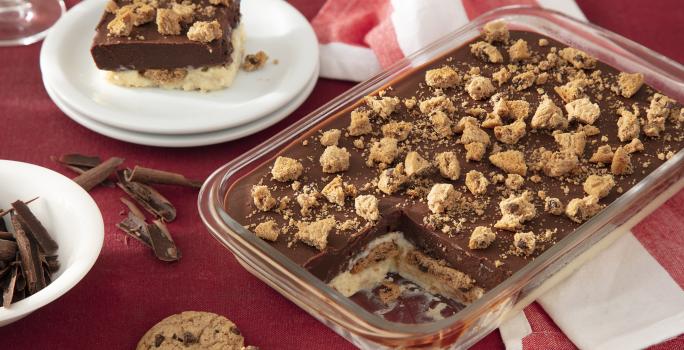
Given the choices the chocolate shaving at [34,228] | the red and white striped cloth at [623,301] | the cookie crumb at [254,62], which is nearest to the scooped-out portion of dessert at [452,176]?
the red and white striped cloth at [623,301]

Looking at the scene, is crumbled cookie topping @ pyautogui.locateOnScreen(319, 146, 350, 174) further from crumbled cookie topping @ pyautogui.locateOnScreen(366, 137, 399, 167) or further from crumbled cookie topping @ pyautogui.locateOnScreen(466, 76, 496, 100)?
crumbled cookie topping @ pyautogui.locateOnScreen(466, 76, 496, 100)

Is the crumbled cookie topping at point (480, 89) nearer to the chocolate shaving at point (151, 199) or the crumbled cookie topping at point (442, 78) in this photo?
the crumbled cookie topping at point (442, 78)

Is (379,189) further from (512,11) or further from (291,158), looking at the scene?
(512,11)

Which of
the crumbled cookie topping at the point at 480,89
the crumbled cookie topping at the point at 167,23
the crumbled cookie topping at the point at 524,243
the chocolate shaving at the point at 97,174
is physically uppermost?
the crumbled cookie topping at the point at 167,23

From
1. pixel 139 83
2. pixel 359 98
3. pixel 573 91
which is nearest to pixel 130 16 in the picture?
pixel 139 83

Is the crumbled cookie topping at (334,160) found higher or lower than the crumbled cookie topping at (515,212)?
higher

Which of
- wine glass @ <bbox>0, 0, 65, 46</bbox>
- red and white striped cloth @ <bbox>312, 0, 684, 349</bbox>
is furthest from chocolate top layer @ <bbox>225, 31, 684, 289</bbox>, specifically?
wine glass @ <bbox>0, 0, 65, 46</bbox>
